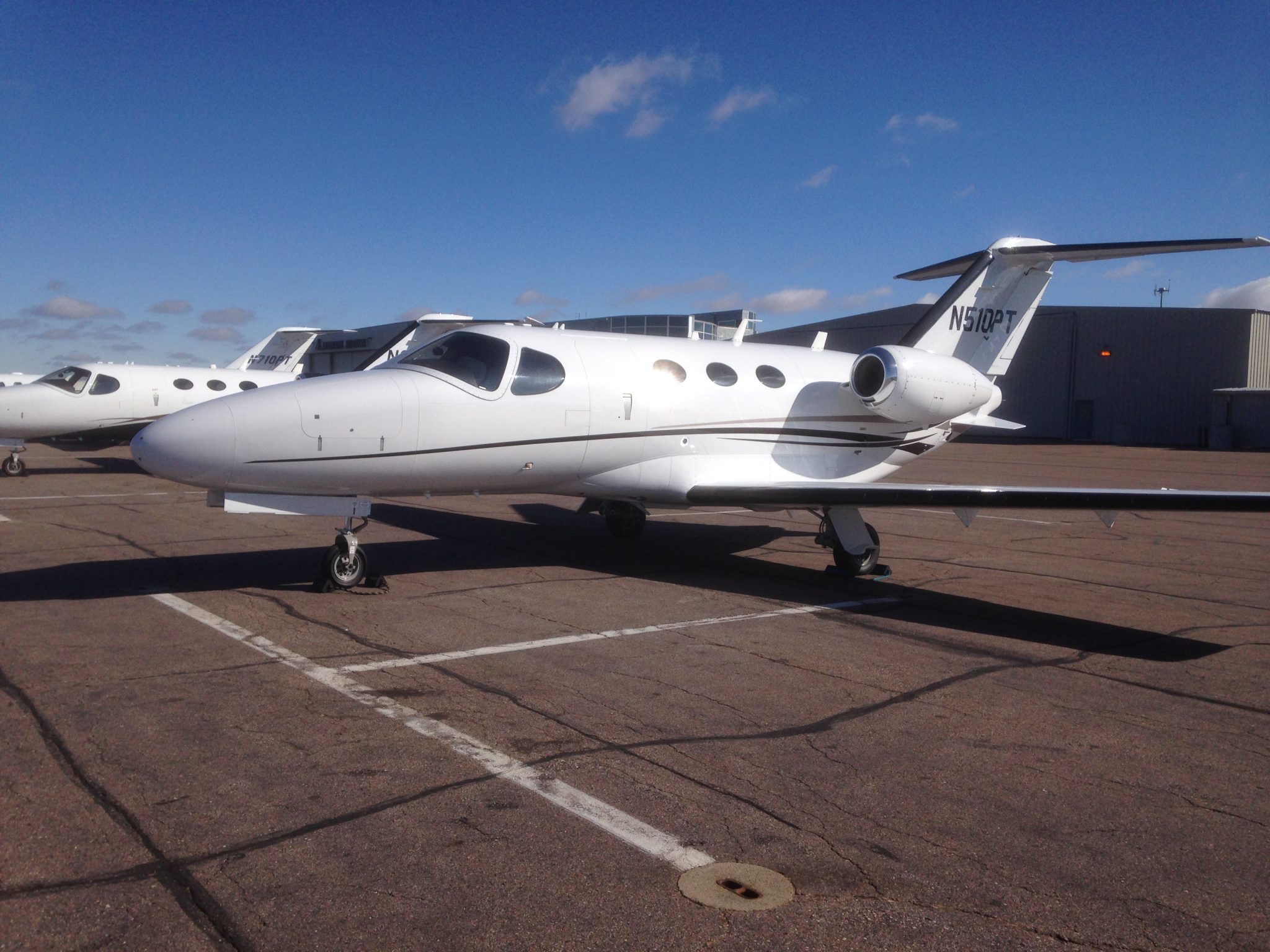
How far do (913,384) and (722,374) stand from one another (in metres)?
2.25

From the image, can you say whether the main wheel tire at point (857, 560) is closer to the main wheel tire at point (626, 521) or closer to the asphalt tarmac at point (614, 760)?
the asphalt tarmac at point (614, 760)

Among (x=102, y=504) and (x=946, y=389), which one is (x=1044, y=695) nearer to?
(x=946, y=389)

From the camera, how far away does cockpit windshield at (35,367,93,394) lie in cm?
2133

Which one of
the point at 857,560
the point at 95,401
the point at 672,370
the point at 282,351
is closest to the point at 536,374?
the point at 672,370

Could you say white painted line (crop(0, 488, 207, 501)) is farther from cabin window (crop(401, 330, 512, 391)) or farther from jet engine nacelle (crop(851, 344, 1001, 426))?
jet engine nacelle (crop(851, 344, 1001, 426))

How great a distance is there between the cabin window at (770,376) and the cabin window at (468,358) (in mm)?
3316

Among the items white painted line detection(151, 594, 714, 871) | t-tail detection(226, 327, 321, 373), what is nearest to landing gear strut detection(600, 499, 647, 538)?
white painted line detection(151, 594, 714, 871)

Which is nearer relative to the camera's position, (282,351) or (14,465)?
(14,465)

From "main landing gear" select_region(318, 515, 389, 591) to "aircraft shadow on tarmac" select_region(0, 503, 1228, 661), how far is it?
168 millimetres

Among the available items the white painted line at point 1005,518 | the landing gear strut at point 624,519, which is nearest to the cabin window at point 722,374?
the landing gear strut at point 624,519

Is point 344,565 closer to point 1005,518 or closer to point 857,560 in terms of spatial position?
point 857,560

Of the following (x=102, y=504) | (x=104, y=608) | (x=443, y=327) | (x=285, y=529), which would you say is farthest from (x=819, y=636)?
(x=443, y=327)

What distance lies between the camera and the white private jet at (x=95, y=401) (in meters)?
20.6

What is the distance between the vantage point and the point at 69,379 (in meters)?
21.5
